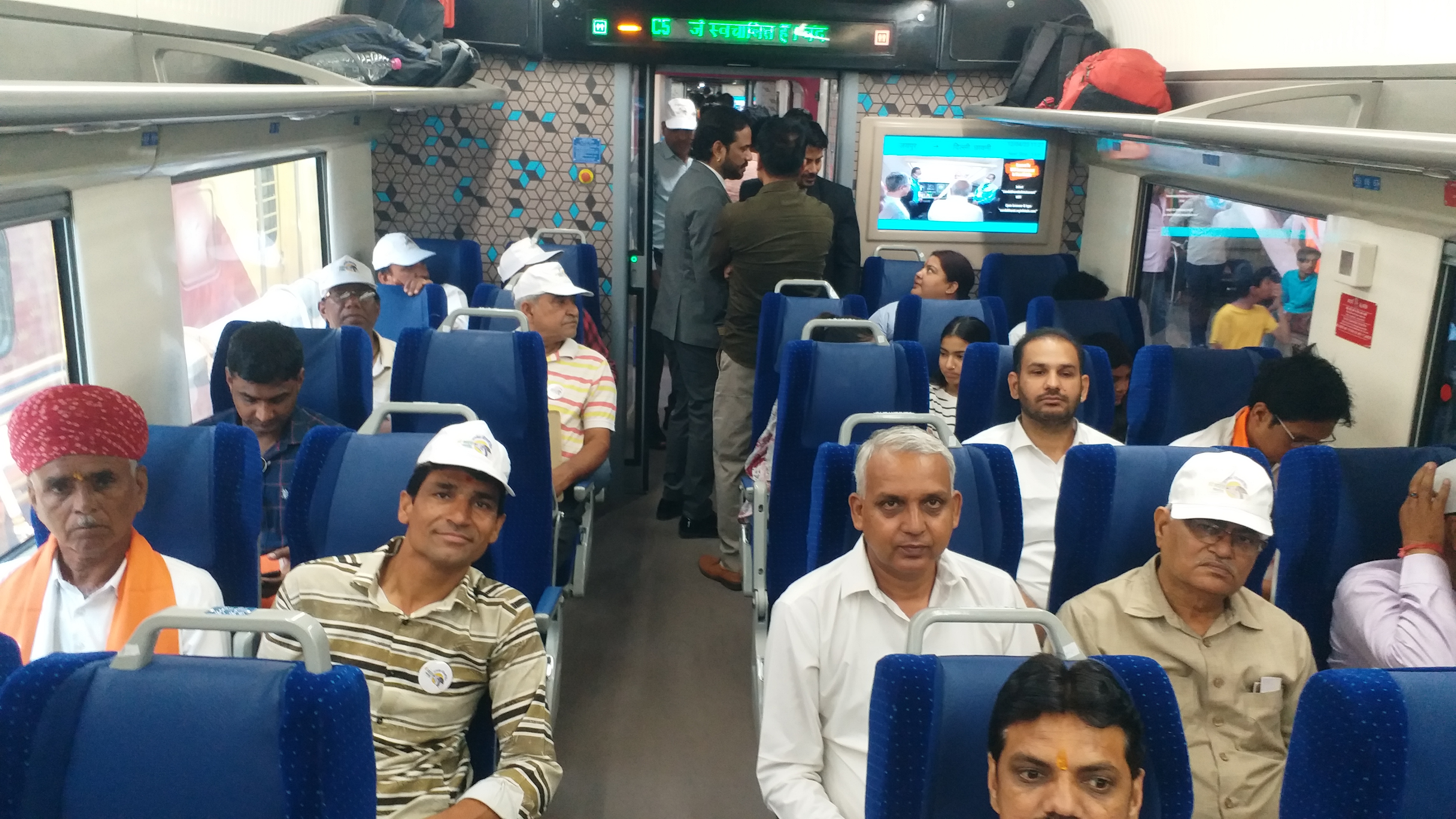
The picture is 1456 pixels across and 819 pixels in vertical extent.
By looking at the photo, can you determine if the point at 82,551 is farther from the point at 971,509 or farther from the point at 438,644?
the point at 971,509

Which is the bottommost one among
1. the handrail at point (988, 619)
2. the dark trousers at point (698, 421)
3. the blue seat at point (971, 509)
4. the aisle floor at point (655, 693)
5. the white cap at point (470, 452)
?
the aisle floor at point (655, 693)

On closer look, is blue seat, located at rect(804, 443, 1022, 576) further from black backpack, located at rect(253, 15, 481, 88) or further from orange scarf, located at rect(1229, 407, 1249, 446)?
black backpack, located at rect(253, 15, 481, 88)

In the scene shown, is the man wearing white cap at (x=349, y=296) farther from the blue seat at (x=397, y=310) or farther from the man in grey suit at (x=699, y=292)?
the man in grey suit at (x=699, y=292)

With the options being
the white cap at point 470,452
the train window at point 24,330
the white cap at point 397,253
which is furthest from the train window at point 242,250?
the white cap at point 470,452

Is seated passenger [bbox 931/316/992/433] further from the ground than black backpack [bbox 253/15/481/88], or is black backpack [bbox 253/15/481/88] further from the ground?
black backpack [bbox 253/15/481/88]

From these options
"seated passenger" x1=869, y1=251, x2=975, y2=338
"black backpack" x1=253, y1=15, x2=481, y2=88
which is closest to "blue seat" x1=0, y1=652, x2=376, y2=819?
"black backpack" x1=253, y1=15, x2=481, y2=88

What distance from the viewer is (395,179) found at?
7.28m

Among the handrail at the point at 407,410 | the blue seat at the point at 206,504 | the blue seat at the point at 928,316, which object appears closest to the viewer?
the blue seat at the point at 206,504

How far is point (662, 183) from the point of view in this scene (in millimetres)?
7367

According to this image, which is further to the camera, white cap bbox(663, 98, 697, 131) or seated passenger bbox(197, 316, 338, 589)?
white cap bbox(663, 98, 697, 131)

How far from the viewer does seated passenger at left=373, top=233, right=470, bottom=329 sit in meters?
6.25

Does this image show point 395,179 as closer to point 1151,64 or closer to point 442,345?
point 442,345

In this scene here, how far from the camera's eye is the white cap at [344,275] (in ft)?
17.1

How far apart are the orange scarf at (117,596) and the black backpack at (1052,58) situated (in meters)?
5.32
